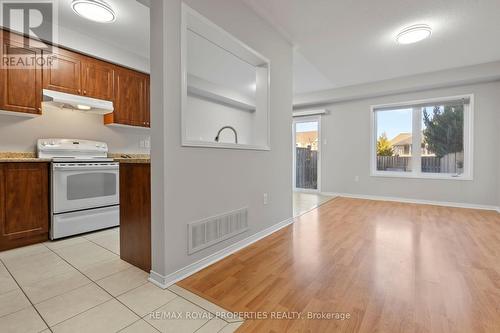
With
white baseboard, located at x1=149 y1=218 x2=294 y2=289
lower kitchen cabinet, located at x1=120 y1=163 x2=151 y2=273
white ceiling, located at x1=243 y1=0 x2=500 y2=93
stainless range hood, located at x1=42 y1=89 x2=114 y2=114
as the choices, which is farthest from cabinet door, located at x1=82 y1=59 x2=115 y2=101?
white baseboard, located at x1=149 y1=218 x2=294 y2=289

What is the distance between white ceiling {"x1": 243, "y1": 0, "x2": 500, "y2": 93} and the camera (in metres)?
2.40

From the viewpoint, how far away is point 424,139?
468 centimetres

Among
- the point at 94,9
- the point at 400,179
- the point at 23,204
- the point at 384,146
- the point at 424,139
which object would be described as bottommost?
the point at 23,204

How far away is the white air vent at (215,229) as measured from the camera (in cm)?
187

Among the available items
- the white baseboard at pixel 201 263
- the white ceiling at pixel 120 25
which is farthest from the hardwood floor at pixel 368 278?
the white ceiling at pixel 120 25

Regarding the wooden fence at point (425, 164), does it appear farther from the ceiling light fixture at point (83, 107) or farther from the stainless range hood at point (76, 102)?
the ceiling light fixture at point (83, 107)

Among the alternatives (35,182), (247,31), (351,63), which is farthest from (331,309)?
(351,63)

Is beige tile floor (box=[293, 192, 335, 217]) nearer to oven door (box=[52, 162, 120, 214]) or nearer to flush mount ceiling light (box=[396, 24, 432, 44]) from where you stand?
oven door (box=[52, 162, 120, 214])

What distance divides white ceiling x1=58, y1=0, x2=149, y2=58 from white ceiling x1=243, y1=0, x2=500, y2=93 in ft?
4.03

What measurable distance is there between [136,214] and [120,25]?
7.42 ft

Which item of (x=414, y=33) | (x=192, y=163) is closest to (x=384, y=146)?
(x=414, y=33)

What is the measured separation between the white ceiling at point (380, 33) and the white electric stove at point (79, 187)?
2638 mm

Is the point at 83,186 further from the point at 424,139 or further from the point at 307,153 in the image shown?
the point at 424,139

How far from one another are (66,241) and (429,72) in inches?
243
